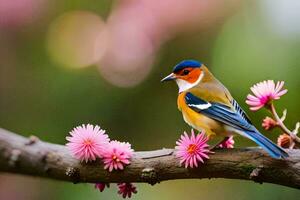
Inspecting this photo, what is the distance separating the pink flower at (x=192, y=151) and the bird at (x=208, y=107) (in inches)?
4.2

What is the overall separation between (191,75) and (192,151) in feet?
1.63

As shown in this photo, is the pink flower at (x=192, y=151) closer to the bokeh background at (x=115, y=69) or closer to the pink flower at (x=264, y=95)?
the pink flower at (x=264, y=95)

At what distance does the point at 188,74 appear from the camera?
64.5 inches

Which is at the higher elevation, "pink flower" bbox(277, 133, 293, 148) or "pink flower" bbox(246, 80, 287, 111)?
"pink flower" bbox(246, 80, 287, 111)

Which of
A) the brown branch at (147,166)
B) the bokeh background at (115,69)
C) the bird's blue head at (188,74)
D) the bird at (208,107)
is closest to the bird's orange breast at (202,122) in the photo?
the bird at (208,107)

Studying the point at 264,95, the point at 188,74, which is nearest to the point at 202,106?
the point at 188,74

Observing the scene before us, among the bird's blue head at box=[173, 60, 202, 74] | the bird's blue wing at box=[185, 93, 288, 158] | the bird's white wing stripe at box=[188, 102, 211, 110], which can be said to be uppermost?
the bird's blue head at box=[173, 60, 202, 74]

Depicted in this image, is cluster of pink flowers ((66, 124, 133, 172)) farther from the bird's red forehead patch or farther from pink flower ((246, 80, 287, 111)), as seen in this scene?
the bird's red forehead patch

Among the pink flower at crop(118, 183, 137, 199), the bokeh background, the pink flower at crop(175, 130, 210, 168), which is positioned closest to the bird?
the pink flower at crop(175, 130, 210, 168)

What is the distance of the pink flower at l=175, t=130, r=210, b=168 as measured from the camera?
3.82ft

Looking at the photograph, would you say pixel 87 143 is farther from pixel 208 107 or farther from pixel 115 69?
pixel 115 69

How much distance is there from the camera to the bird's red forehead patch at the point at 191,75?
164 centimetres

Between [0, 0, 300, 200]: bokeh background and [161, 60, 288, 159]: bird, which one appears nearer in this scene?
[161, 60, 288, 159]: bird

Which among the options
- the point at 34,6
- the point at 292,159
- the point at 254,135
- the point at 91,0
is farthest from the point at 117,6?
the point at 292,159
